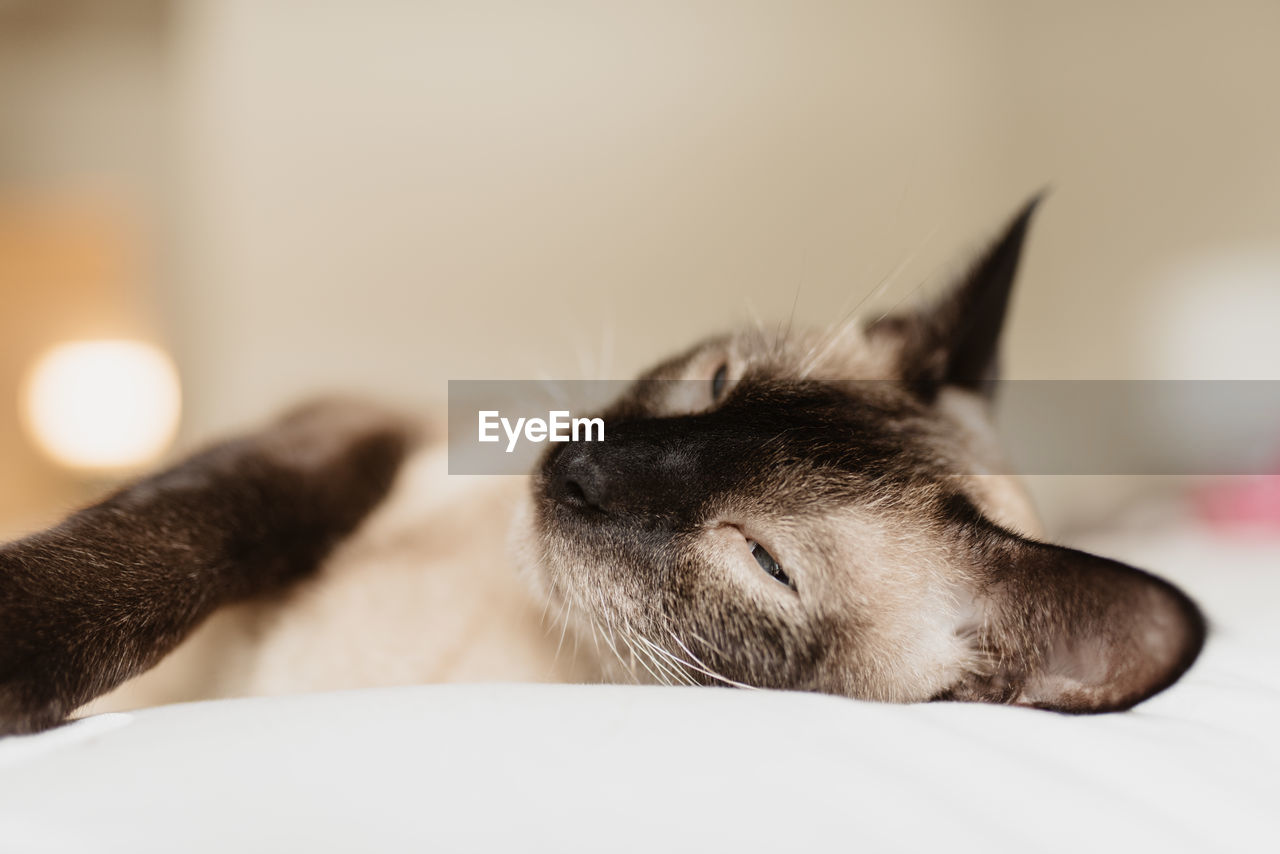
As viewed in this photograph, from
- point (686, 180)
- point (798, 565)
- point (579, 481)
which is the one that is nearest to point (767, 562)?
point (798, 565)

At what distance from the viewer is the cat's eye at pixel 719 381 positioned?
110 cm

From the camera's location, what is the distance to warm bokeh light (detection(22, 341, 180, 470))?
349 centimetres

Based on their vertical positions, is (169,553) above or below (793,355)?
below

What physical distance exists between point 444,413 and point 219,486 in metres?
0.63

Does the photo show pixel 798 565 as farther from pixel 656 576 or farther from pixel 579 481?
pixel 579 481

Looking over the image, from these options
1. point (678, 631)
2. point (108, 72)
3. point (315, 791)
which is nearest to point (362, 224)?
point (678, 631)

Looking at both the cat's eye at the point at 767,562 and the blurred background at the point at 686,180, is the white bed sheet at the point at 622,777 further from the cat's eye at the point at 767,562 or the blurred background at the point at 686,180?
the blurred background at the point at 686,180

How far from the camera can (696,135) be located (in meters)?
2.53

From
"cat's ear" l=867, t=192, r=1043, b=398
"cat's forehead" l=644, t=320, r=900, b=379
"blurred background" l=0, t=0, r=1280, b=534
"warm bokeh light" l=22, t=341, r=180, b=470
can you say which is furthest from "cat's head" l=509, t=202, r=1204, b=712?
"warm bokeh light" l=22, t=341, r=180, b=470

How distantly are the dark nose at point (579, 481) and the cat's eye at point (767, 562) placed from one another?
165 mm

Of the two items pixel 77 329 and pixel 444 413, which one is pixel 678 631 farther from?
pixel 77 329

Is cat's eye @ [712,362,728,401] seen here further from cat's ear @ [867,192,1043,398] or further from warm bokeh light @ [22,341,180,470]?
warm bokeh light @ [22,341,180,470]

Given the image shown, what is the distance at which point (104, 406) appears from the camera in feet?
11.4

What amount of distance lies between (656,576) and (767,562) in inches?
4.7
